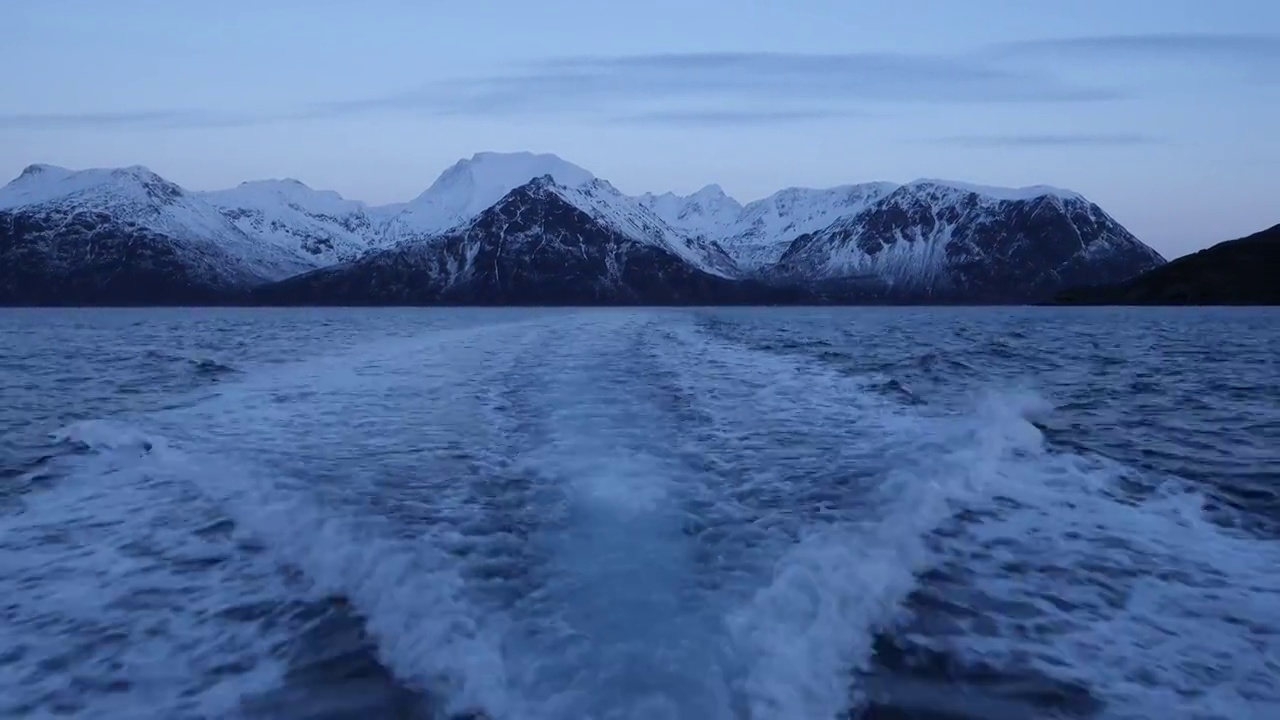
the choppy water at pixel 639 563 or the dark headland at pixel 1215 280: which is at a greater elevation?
→ the dark headland at pixel 1215 280

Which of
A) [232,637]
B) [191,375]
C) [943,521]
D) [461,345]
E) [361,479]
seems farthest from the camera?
[461,345]

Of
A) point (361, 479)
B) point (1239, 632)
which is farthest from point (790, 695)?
point (361, 479)

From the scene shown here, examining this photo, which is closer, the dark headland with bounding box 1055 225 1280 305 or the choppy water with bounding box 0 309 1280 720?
the choppy water with bounding box 0 309 1280 720

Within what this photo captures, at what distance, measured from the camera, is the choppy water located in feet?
18.9

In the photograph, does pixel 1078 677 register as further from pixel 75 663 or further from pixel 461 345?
pixel 461 345

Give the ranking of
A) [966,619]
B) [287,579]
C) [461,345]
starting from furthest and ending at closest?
[461,345]
[287,579]
[966,619]

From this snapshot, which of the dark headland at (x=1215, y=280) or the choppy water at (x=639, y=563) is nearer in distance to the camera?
the choppy water at (x=639, y=563)

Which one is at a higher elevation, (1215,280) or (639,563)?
(1215,280)

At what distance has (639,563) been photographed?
800 cm

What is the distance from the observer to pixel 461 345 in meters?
38.5

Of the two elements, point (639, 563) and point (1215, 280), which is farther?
point (1215, 280)

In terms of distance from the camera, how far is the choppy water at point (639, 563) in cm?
576

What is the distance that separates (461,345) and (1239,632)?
112 feet

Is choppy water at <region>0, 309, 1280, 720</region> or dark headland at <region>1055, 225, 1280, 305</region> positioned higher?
dark headland at <region>1055, 225, 1280, 305</region>
